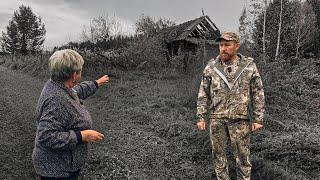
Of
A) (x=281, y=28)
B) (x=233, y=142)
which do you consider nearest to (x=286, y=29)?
(x=281, y=28)

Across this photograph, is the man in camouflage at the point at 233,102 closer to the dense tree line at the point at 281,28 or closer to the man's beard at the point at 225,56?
the man's beard at the point at 225,56

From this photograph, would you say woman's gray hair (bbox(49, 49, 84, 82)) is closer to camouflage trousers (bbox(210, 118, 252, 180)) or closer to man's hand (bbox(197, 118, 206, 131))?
man's hand (bbox(197, 118, 206, 131))

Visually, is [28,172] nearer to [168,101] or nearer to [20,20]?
[168,101]

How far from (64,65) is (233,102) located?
250 cm

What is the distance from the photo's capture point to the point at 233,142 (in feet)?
17.7

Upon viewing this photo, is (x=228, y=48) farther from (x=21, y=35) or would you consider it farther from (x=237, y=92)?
(x=21, y=35)

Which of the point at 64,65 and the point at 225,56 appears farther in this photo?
the point at 225,56

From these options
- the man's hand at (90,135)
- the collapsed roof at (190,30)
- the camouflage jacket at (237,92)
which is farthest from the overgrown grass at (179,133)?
the collapsed roof at (190,30)

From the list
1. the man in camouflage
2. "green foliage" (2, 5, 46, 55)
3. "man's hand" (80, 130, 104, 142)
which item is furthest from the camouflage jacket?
"green foliage" (2, 5, 46, 55)

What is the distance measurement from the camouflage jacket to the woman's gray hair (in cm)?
232

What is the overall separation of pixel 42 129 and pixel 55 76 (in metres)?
0.43

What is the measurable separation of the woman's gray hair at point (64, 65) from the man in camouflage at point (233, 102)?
226 cm

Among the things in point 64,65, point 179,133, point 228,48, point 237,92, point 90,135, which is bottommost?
point 179,133

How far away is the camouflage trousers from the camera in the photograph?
534 centimetres
